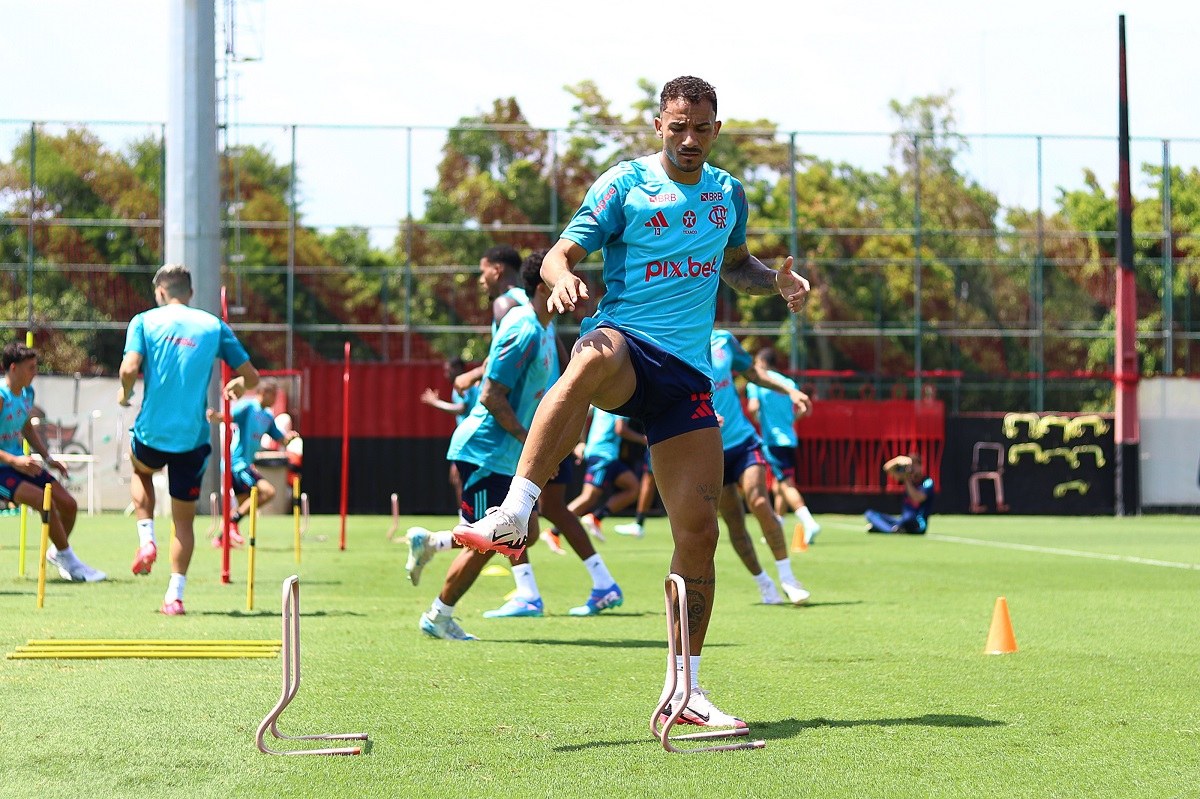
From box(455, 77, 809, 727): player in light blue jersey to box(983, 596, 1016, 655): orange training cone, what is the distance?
2.34 metres

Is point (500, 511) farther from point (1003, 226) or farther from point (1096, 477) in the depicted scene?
point (1003, 226)

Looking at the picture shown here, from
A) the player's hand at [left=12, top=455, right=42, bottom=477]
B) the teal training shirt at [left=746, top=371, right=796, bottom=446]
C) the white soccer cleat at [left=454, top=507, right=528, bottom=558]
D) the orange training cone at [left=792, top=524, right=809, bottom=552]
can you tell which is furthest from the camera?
the teal training shirt at [left=746, top=371, right=796, bottom=446]

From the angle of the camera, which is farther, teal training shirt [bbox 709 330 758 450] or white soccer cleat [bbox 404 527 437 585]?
teal training shirt [bbox 709 330 758 450]

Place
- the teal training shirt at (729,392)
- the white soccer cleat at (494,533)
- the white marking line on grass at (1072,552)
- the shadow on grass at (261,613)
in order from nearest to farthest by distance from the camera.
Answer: the white soccer cleat at (494,533), the shadow on grass at (261,613), the teal training shirt at (729,392), the white marking line on grass at (1072,552)

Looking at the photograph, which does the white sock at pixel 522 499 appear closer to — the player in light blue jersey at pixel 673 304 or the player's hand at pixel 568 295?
the player in light blue jersey at pixel 673 304

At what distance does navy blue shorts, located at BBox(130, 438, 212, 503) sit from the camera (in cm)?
942

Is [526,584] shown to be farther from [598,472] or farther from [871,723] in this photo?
[598,472]

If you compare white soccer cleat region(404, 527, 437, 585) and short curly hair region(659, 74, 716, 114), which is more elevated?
short curly hair region(659, 74, 716, 114)

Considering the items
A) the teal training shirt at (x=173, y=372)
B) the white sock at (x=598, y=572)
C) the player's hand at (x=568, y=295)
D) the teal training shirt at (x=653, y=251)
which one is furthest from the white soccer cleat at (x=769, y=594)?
the player's hand at (x=568, y=295)

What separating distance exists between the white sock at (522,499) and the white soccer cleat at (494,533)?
20 mm

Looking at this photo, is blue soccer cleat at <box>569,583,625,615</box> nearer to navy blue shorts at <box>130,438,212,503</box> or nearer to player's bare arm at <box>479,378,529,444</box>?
player's bare arm at <box>479,378,529,444</box>

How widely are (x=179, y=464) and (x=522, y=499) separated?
16.5 feet

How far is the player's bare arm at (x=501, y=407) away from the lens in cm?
812

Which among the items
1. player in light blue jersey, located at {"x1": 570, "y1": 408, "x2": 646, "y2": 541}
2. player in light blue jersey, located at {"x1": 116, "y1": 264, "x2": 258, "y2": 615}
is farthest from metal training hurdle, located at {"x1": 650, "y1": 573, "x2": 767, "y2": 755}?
player in light blue jersey, located at {"x1": 570, "y1": 408, "x2": 646, "y2": 541}
